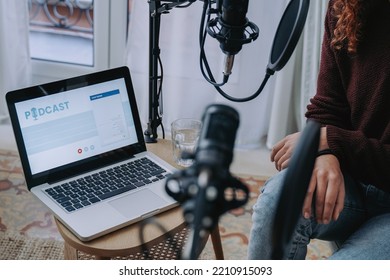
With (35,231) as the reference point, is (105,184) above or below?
above

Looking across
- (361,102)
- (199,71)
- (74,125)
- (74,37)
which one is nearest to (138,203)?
(74,125)

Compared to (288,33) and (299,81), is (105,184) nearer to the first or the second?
(288,33)

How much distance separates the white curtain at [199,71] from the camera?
6.06ft

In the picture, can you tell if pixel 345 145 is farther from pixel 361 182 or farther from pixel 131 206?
pixel 131 206

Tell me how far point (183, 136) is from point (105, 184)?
21 cm

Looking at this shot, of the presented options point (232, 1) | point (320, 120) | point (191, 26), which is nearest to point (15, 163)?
point (191, 26)

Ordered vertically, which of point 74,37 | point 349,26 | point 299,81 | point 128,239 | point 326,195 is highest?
point 349,26

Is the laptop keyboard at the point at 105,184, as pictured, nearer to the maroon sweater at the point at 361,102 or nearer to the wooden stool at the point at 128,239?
the wooden stool at the point at 128,239

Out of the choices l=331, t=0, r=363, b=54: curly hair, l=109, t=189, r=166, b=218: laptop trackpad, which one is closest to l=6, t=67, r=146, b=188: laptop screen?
l=109, t=189, r=166, b=218: laptop trackpad

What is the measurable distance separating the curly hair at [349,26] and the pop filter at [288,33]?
24 cm

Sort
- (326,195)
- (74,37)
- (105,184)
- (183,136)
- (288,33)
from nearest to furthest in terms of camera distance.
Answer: (288,33) → (326,195) → (105,184) → (183,136) → (74,37)

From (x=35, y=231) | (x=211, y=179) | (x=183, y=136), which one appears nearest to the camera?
(x=211, y=179)

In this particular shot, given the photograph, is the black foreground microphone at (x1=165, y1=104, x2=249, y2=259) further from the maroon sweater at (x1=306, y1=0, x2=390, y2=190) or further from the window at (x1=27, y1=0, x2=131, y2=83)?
the window at (x1=27, y1=0, x2=131, y2=83)

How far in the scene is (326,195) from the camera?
39.0 inches
